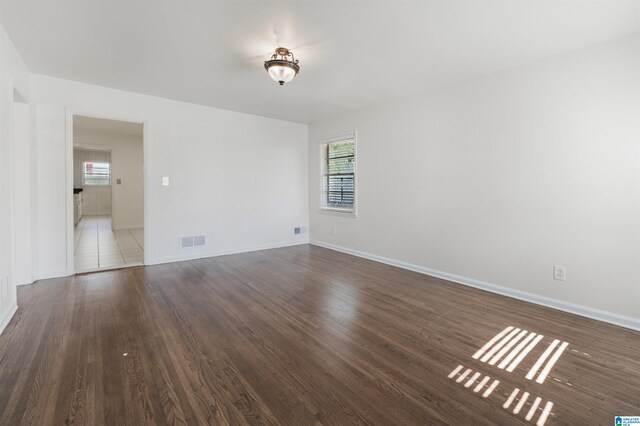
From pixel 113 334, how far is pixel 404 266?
3611 mm

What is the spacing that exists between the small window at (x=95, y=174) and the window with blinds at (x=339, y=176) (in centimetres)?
949

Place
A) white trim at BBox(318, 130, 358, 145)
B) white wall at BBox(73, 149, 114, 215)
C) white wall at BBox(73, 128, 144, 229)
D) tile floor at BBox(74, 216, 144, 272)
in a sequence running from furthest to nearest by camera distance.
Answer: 1. white wall at BBox(73, 149, 114, 215)
2. white wall at BBox(73, 128, 144, 229)
3. white trim at BBox(318, 130, 358, 145)
4. tile floor at BBox(74, 216, 144, 272)

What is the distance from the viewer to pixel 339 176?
577cm

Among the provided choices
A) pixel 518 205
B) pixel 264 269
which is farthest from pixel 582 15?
pixel 264 269

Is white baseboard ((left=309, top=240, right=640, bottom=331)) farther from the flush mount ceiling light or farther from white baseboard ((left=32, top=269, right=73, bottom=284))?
white baseboard ((left=32, top=269, right=73, bottom=284))

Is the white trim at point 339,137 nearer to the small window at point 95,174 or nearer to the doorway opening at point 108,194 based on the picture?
the doorway opening at point 108,194

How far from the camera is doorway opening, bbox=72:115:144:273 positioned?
5139 millimetres

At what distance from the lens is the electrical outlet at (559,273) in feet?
9.68

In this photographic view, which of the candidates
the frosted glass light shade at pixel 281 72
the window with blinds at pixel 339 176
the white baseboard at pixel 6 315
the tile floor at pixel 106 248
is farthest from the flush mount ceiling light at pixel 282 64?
the tile floor at pixel 106 248

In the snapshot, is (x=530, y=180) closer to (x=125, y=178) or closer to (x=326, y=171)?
(x=326, y=171)

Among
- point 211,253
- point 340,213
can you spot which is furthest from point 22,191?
point 340,213

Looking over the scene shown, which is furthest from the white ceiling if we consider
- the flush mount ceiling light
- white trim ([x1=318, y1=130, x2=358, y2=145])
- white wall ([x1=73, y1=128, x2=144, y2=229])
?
white wall ([x1=73, y1=128, x2=144, y2=229])

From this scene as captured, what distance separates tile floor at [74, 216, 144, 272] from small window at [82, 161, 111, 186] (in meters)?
3.75

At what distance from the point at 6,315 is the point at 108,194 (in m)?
10.5
